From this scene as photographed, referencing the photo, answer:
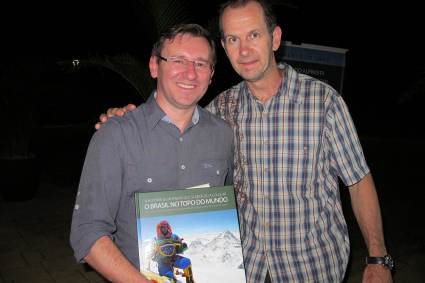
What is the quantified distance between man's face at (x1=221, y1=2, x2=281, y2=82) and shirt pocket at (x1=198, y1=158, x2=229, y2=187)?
541mm

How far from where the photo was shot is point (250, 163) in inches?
74.3

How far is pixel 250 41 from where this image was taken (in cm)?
183

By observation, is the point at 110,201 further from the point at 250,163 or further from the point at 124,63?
the point at 124,63

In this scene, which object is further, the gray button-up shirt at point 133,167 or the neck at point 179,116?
the neck at point 179,116

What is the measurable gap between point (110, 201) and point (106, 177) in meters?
0.12

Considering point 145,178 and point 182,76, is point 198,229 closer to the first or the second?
point 145,178

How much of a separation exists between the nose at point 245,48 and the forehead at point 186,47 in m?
0.24

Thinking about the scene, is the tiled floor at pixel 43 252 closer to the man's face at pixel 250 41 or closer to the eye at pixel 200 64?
the man's face at pixel 250 41

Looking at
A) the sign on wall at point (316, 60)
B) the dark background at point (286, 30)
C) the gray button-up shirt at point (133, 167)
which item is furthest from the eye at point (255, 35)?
the dark background at point (286, 30)

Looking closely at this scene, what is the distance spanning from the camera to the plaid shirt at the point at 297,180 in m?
1.75

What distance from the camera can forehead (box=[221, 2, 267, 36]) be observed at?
71.2 inches

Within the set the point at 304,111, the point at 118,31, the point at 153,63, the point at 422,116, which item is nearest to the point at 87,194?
the point at 153,63

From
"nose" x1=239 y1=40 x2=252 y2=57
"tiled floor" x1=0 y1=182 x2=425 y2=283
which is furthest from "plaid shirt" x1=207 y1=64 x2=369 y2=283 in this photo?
"tiled floor" x1=0 y1=182 x2=425 y2=283

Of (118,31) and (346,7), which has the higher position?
(346,7)
